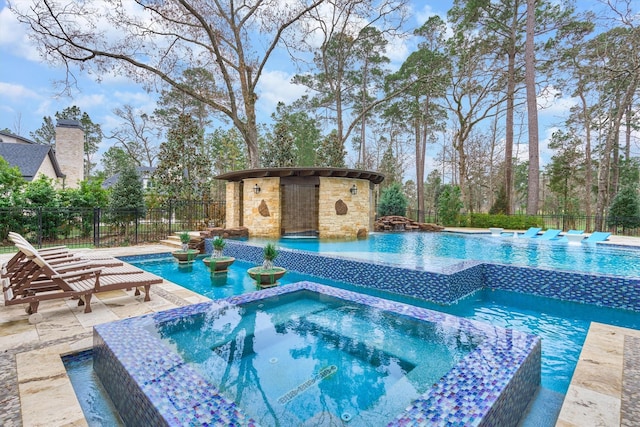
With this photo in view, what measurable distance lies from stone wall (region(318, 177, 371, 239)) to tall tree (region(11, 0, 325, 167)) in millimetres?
5840

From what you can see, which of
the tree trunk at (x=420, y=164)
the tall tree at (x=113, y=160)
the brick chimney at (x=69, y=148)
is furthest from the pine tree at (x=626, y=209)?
the tall tree at (x=113, y=160)

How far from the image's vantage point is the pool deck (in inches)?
87.0

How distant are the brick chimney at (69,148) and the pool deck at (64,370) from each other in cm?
2725

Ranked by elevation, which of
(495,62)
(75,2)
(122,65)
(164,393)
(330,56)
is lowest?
(164,393)

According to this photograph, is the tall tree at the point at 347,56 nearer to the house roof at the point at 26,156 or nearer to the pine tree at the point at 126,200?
the pine tree at the point at 126,200

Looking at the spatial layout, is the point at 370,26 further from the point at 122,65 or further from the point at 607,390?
the point at 607,390

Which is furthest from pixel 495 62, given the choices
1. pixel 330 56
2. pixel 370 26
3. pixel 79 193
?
pixel 79 193

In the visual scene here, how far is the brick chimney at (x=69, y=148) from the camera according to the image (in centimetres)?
2584

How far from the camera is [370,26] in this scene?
2030 cm

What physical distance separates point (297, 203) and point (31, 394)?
11206mm

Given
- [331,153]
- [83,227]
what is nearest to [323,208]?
[331,153]

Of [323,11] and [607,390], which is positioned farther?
[323,11]

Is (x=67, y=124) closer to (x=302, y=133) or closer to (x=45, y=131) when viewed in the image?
(x=45, y=131)

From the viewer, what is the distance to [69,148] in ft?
85.8
